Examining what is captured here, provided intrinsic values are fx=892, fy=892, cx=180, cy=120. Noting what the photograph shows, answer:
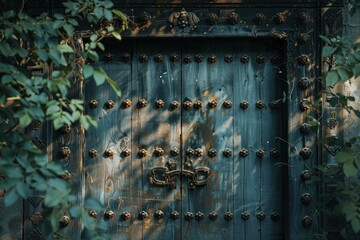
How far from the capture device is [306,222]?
564cm

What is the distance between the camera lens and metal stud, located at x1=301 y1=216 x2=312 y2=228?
5641 mm

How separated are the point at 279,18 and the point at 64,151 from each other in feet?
5.29

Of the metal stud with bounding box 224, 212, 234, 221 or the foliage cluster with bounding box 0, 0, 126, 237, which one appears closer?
the foliage cluster with bounding box 0, 0, 126, 237

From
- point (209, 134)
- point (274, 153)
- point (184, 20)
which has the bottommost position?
point (274, 153)

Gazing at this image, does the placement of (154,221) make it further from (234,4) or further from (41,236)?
(234,4)

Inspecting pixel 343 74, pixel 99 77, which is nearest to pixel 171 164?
pixel 343 74

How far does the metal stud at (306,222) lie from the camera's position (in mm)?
5641

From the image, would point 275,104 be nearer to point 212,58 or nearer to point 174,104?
point 212,58

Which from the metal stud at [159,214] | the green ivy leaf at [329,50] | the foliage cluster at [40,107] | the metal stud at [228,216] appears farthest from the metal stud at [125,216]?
the green ivy leaf at [329,50]

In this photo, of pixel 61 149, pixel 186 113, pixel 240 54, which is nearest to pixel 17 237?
pixel 61 149

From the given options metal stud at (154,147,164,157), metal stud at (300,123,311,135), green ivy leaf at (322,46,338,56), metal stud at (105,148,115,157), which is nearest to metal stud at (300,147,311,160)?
metal stud at (300,123,311,135)

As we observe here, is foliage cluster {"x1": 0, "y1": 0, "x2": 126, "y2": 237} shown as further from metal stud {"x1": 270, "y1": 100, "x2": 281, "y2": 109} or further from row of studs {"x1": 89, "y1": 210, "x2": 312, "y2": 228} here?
metal stud {"x1": 270, "y1": 100, "x2": 281, "y2": 109}

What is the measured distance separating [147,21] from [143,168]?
95cm

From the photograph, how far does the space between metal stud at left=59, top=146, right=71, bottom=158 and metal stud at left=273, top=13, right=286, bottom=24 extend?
5.12 ft
